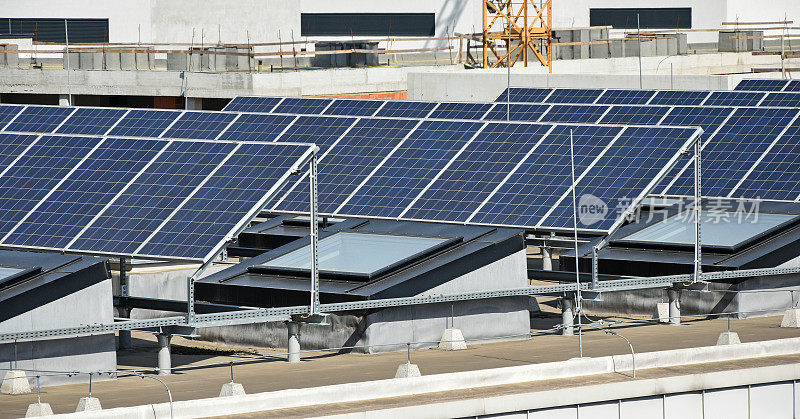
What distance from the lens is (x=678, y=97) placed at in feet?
176

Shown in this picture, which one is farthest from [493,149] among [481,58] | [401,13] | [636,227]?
[401,13]

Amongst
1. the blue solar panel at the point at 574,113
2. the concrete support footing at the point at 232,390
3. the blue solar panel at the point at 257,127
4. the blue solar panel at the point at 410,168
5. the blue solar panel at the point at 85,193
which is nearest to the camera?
the concrete support footing at the point at 232,390

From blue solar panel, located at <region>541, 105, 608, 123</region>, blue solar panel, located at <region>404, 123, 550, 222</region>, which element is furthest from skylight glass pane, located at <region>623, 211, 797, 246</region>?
blue solar panel, located at <region>541, 105, 608, 123</region>

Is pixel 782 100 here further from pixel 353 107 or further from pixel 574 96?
pixel 353 107

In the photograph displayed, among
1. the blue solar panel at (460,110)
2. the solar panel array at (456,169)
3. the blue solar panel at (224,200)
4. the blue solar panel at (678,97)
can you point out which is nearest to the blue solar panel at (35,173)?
the solar panel array at (456,169)

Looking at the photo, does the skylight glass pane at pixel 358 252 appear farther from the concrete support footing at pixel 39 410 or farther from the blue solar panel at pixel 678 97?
the blue solar panel at pixel 678 97

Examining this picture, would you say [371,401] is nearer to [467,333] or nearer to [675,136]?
[467,333]

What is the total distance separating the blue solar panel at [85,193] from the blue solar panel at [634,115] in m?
19.6

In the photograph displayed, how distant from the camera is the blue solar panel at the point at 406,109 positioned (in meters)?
48.9

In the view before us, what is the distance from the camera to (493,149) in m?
36.5

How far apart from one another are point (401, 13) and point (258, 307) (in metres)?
70.3

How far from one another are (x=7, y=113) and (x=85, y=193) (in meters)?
19.2

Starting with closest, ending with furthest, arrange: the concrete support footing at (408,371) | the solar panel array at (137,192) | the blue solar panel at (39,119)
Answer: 1. the concrete support footing at (408,371)
2. the solar panel array at (137,192)
3. the blue solar panel at (39,119)

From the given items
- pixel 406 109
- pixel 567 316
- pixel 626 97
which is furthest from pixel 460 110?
pixel 567 316
